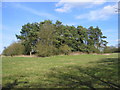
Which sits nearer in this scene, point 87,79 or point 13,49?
point 87,79

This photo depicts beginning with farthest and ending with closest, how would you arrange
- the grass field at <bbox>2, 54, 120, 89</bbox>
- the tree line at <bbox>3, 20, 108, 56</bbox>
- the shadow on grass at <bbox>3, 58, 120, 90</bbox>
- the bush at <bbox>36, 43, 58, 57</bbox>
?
1. the tree line at <bbox>3, 20, 108, 56</bbox>
2. the bush at <bbox>36, 43, 58, 57</bbox>
3. the grass field at <bbox>2, 54, 120, 89</bbox>
4. the shadow on grass at <bbox>3, 58, 120, 90</bbox>

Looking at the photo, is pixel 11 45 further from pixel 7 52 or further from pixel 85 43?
pixel 85 43

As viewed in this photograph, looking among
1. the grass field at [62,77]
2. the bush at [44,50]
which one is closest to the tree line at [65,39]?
the bush at [44,50]

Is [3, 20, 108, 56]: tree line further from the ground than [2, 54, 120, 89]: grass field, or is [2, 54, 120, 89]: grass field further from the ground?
[3, 20, 108, 56]: tree line

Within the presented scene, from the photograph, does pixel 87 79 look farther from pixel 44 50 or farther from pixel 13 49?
pixel 13 49

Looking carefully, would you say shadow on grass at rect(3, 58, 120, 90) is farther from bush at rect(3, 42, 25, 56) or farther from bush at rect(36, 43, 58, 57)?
bush at rect(3, 42, 25, 56)

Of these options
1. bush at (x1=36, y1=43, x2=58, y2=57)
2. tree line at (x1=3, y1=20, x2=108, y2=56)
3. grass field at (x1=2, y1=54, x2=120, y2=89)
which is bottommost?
grass field at (x1=2, y1=54, x2=120, y2=89)

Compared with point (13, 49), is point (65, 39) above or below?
above

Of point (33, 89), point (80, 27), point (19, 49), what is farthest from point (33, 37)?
point (33, 89)

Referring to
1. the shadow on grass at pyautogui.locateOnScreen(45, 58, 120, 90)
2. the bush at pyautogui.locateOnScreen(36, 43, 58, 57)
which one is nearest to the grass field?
the shadow on grass at pyautogui.locateOnScreen(45, 58, 120, 90)

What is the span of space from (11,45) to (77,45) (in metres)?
30.8

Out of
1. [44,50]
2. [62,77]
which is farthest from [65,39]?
[62,77]

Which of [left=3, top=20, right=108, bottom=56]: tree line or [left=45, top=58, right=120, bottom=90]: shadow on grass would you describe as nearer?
[left=45, top=58, right=120, bottom=90]: shadow on grass

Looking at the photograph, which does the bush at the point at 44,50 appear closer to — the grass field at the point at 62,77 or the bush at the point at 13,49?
the bush at the point at 13,49
